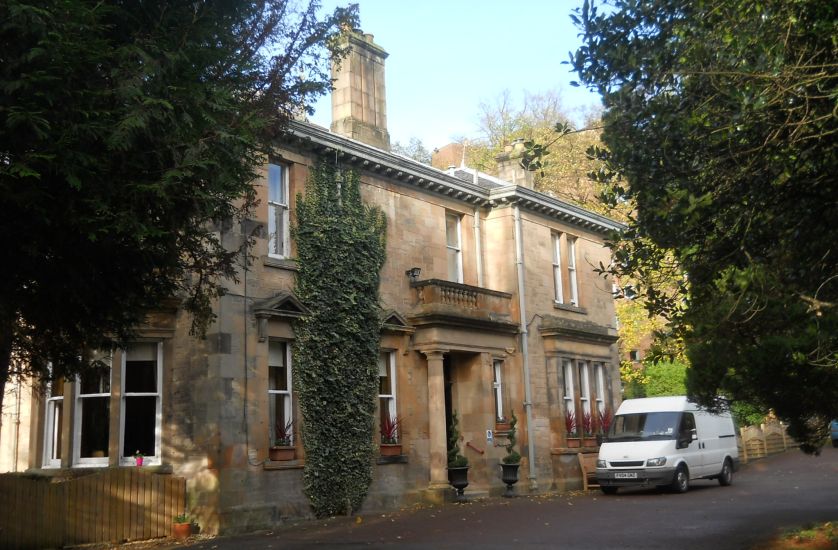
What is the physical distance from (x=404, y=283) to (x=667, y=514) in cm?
803

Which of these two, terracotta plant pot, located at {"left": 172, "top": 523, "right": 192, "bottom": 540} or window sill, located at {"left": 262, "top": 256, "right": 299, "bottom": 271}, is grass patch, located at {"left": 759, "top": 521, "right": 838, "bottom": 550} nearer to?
terracotta plant pot, located at {"left": 172, "top": 523, "right": 192, "bottom": 540}

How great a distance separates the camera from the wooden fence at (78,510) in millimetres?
14734

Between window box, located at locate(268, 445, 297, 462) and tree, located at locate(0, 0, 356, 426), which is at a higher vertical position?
tree, located at locate(0, 0, 356, 426)

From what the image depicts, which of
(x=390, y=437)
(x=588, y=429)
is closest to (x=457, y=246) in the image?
(x=390, y=437)

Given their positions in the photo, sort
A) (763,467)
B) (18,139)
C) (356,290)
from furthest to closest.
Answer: (763,467) < (356,290) < (18,139)

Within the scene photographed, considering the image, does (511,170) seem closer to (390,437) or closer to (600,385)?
(600,385)

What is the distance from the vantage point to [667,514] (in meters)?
16.7

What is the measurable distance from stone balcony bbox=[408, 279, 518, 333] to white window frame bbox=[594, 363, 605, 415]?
5.26 m

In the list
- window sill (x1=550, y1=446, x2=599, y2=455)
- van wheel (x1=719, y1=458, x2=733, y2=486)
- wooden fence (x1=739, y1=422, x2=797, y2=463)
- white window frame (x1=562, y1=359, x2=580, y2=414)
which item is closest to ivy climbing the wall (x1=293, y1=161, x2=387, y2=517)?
window sill (x1=550, y1=446, x2=599, y2=455)

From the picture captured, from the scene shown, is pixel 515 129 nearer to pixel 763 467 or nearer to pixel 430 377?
pixel 763 467

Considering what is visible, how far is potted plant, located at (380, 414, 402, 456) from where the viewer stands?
787 inches

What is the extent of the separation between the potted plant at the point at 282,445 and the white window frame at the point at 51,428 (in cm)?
407

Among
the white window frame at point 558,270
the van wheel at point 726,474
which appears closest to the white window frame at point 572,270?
the white window frame at point 558,270

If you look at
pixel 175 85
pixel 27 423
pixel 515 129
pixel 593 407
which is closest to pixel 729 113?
pixel 175 85
